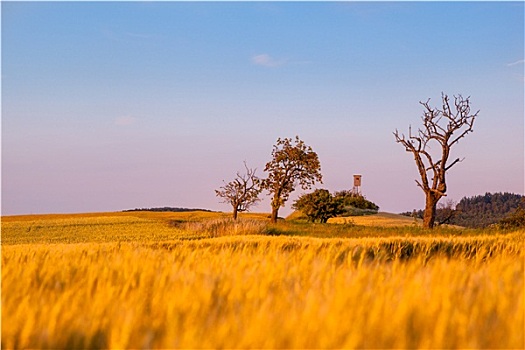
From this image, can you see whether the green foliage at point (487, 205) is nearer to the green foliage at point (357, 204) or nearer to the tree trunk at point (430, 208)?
the green foliage at point (357, 204)

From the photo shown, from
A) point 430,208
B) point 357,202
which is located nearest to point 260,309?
point 430,208

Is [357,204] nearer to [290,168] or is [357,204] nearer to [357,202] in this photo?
[357,202]

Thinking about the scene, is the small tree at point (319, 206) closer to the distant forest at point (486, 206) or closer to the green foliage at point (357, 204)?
the green foliage at point (357, 204)

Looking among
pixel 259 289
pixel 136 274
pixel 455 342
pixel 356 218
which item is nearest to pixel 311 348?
pixel 455 342

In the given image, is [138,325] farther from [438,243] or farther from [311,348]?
[438,243]

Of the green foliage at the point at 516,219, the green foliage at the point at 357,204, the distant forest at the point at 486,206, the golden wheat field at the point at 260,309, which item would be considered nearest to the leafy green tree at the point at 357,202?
the green foliage at the point at 357,204

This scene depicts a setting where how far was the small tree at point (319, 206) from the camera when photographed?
59.4 m

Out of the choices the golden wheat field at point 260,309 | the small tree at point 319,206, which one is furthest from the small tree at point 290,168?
the golden wheat field at point 260,309

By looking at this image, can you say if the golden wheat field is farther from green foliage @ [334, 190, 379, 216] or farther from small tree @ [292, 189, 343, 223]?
green foliage @ [334, 190, 379, 216]

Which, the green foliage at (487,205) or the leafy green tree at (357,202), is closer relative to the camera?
the leafy green tree at (357,202)

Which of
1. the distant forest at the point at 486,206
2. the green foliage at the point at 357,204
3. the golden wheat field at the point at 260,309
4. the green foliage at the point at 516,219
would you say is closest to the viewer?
the golden wheat field at the point at 260,309

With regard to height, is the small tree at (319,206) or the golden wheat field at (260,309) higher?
the small tree at (319,206)

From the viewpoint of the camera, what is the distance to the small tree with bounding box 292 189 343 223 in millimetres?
59406

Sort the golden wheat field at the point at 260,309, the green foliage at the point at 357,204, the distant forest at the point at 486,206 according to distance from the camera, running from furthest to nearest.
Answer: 1. the distant forest at the point at 486,206
2. the green foliage at the point at 357,204
3. the golden wheat field at the point at 260,309
